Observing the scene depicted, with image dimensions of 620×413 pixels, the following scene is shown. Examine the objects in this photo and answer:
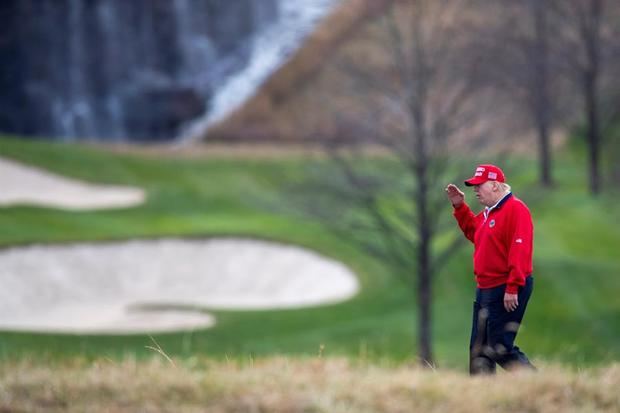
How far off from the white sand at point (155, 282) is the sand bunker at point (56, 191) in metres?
5.19

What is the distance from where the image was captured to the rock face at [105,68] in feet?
148

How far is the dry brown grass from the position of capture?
4.66m

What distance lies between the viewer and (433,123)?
17.3m

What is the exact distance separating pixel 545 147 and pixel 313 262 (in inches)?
613

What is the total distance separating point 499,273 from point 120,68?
140ft

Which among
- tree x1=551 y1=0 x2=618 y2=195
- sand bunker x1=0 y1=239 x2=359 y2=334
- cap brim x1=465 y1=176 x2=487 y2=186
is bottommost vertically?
sand bunker x1=0 y1=239 x2=359 y2=334

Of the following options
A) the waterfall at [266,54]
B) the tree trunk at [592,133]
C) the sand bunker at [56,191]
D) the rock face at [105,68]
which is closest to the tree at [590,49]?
the tree trunk at [592,133]

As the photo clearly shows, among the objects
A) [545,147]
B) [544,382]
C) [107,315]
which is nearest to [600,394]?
[544,382]

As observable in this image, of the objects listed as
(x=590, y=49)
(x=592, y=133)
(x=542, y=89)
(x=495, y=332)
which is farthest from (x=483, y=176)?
(x=542, y=89)

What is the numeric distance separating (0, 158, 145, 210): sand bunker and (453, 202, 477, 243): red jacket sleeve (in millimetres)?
21608

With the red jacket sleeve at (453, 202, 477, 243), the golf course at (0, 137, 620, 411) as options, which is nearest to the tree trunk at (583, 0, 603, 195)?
the golf course at (0, 137, 620, 411)

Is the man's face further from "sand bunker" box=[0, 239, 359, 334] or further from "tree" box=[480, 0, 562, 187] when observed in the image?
"tree" box=[480, 0, 562, 187]

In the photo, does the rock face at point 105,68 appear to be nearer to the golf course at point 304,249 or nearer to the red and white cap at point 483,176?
the golf course at point 304,249

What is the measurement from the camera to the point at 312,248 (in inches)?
920
